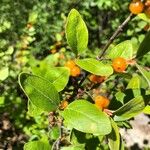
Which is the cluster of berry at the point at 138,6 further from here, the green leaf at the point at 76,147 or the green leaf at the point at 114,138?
the green leaf at the point at 76,147

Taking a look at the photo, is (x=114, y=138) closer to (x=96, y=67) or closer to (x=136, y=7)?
(x=96, y=67)

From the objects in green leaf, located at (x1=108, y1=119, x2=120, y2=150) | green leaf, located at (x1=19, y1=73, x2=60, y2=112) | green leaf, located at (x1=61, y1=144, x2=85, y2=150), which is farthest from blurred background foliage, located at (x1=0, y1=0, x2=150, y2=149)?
green leaf, located at (x1=108, y1=119, x2=120, y2=150)

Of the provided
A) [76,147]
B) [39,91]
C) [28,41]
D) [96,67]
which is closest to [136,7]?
[96,67]

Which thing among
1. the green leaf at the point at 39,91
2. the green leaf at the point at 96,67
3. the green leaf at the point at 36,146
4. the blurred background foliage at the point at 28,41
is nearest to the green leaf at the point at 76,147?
the green leaf at the point at 36,146

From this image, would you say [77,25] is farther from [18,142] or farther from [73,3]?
[73,3]

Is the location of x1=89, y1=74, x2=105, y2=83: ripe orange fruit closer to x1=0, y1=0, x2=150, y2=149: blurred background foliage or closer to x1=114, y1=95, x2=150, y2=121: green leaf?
x1=114, y1=95, x2=150, y2=121: green leaf
